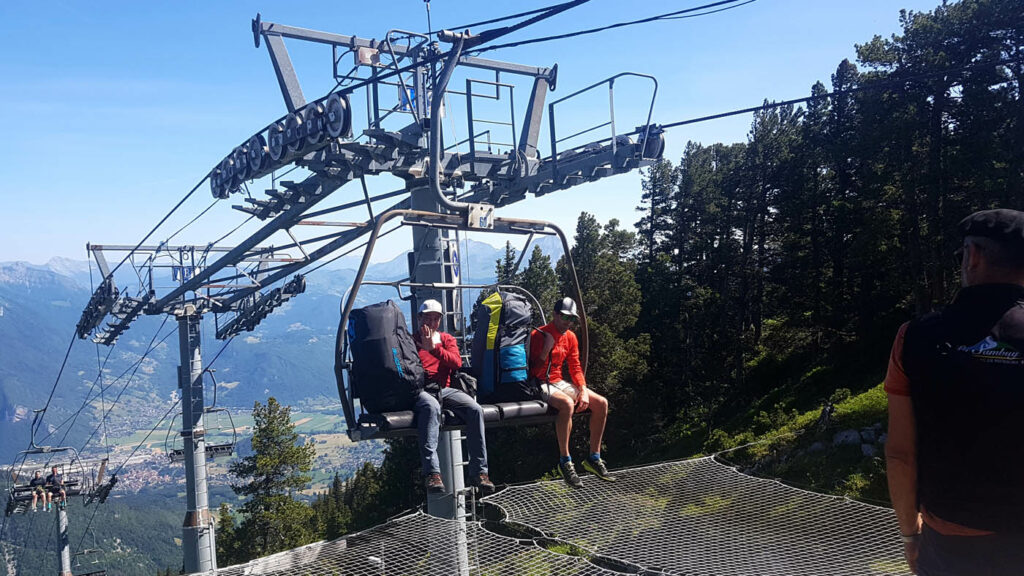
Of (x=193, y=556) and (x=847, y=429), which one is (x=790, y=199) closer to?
(x=847, y=429)

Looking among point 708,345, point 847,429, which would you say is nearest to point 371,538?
point 847,429

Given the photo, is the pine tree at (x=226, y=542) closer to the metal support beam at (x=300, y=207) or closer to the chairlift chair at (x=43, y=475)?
the chairlift chair at (x=43, y=475)

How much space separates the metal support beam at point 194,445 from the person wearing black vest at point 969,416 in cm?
1846

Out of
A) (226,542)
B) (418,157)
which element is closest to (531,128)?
(418,157)

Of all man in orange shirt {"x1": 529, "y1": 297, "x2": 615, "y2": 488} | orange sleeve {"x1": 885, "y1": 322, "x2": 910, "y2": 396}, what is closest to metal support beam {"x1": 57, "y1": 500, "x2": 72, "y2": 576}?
man in orange shirt {"x1": 529, "y1": 297, "x2": 615, "y2": 488}

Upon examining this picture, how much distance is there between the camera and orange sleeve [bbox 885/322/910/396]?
2.51 m

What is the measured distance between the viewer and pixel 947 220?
2073 cm

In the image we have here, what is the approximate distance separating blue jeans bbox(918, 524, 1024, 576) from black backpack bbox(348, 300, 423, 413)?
457 cm

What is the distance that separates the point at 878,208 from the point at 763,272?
30.5ft

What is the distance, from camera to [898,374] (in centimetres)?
253

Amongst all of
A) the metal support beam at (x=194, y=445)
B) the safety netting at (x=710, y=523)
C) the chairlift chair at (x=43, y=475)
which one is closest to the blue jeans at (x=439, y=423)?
the safety netting at (x=710, y=523)

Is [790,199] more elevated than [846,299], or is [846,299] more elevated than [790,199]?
[790,199]

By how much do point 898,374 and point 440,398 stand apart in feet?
15.7

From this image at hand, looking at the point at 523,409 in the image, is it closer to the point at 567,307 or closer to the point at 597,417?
the point at 597,417
